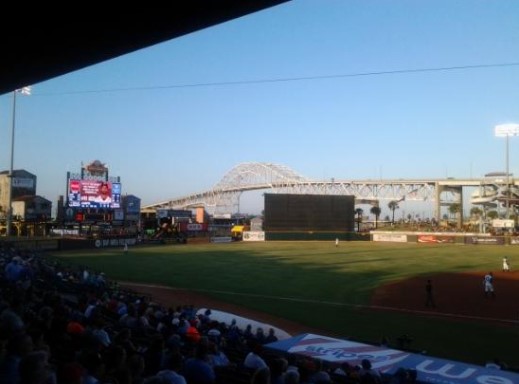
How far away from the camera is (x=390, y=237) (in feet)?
223

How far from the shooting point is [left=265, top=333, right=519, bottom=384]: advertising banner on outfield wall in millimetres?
7953

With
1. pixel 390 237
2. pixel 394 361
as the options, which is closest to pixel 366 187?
pixel 390 237

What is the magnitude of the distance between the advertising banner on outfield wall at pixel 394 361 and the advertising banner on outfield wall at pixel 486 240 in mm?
55421

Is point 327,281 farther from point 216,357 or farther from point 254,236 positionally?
point 254,236

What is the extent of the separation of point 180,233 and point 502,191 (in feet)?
213

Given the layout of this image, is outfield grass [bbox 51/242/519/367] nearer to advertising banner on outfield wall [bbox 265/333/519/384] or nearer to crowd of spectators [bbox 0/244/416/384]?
advertising banner on outfield wall [bbox 265/333/519/384]

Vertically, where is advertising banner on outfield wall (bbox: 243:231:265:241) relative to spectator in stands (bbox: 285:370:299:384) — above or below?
below

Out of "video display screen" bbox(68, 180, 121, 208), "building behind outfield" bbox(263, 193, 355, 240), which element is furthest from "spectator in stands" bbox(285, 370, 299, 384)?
"building behind outfield" bbox(263, 193, 355, 240)

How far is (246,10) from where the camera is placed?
231 inches

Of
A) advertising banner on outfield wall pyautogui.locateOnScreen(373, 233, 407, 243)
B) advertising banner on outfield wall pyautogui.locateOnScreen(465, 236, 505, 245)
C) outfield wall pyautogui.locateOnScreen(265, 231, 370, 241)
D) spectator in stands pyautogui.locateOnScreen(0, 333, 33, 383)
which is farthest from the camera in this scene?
advertising banner on outfield wall pyautogui.locateOnScreen(373, 233, 407, 243)

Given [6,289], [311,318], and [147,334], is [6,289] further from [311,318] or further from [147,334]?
[311,318]

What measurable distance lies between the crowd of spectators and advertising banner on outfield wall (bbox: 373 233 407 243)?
191 feet

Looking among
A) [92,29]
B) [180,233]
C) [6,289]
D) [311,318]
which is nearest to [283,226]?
[180,233]

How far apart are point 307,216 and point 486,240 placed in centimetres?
2151
